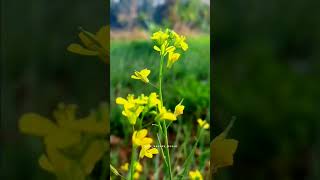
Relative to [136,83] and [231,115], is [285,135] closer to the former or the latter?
[231,115]

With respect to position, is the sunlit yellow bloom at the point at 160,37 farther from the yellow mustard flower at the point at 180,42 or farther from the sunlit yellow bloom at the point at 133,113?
the sunlit yellow bloom at the point at 133,113

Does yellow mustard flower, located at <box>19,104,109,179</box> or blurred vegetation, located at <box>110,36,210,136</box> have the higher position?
blurred vegetation, located at <box>110,36,210,136</box>

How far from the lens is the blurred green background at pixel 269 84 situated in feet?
4.66

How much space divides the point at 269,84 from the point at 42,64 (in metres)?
0.57

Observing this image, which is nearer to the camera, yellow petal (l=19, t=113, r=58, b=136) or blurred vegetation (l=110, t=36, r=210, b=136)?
yellow petal (l=19, t=113, r=58, b=136)

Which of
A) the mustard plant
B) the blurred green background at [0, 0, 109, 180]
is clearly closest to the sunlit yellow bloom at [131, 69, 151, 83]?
the mustard plant

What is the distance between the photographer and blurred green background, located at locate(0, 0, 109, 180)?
138cm

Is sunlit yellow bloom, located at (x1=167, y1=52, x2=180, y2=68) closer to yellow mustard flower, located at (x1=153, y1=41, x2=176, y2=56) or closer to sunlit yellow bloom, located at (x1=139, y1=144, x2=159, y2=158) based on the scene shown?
yellow mustard flower, located at (x1=153, y1=41, x2=176, y2=56)

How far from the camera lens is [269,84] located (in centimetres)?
147

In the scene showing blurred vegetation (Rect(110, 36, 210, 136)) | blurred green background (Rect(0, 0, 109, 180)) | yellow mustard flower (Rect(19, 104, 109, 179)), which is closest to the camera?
yellow mustard flower (Rect(19, 104, 109, 179))

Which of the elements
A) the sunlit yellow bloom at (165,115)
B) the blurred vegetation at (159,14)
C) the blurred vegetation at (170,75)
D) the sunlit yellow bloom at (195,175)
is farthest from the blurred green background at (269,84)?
the sunlit yellow bloom at (165,115)

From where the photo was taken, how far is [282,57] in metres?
1.52

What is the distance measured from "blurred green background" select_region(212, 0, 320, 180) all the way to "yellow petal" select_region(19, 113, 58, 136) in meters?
0.56

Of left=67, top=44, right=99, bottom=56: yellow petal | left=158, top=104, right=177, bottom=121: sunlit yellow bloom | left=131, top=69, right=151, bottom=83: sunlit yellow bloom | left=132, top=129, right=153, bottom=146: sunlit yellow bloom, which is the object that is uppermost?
left=67, top=44, right=99, bottom=56: yellow petal
